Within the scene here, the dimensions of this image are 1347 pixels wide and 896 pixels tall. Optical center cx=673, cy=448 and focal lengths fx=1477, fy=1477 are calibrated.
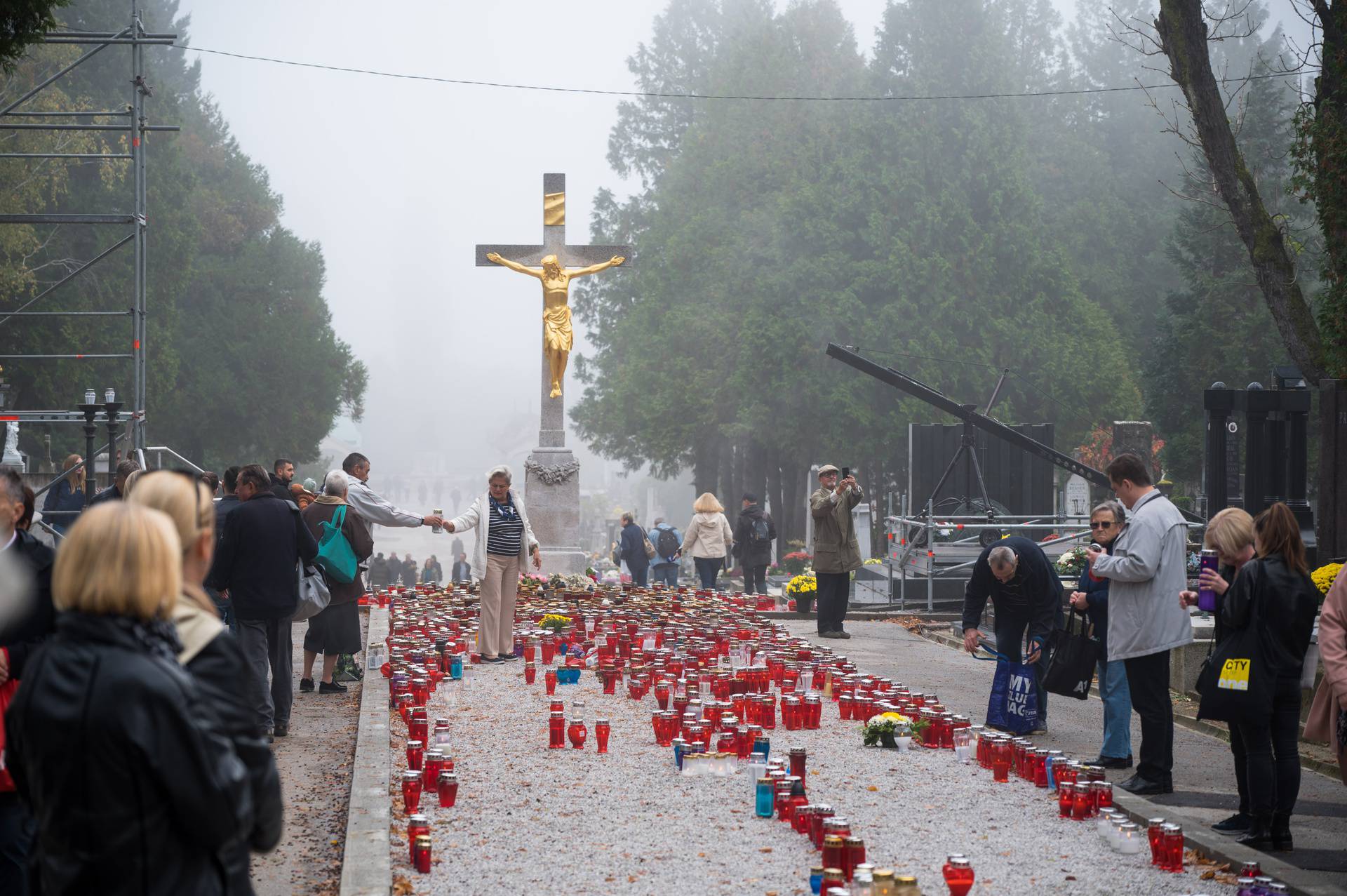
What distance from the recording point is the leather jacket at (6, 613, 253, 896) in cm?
291

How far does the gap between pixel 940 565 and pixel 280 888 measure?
1692 cm

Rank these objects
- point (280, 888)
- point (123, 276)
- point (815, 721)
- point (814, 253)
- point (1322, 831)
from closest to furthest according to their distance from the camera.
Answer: point (280, 888) < point (1322, 831) < point (815, 721) < point (123, 276) < point (814, 253)

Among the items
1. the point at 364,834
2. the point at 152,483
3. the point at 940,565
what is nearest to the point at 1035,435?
the point at 940,565

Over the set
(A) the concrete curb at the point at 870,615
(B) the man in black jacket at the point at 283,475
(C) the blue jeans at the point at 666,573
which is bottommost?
(A) the concrete curb at the point at 870,615

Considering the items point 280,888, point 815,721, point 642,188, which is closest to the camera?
point 280,888

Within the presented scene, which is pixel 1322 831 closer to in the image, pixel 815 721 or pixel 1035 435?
pixel 815 721

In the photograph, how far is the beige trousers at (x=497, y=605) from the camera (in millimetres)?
13359

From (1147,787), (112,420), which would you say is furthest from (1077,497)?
(1147,787)

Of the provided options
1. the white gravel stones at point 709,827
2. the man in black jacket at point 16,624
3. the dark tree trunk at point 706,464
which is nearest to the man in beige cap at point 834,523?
the white gravel stones at point 709,827

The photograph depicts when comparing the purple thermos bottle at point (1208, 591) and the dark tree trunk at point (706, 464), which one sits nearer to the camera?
the purple thermos bottle at point (1208, 591)

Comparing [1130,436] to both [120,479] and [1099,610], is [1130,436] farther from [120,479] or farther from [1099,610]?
[120,479]

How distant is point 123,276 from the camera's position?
118 feet

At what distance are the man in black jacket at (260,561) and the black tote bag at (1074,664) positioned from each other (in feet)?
15.5

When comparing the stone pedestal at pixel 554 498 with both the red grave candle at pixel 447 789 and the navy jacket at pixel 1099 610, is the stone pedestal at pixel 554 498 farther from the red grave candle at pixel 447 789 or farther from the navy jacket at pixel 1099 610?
the red grave candle at pixel 447 789
